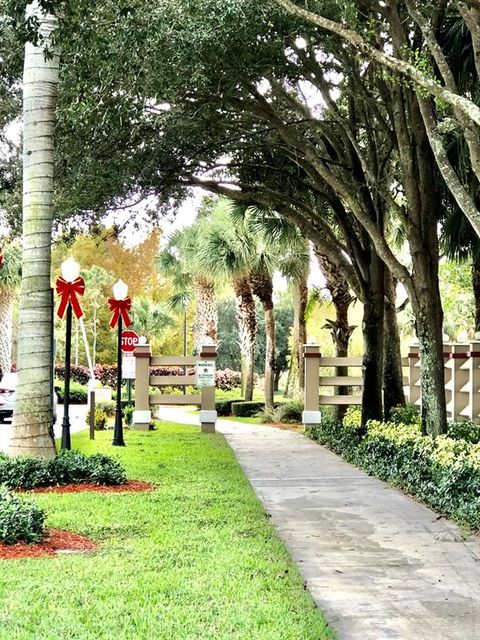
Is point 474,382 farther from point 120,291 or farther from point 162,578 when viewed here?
point 162,578

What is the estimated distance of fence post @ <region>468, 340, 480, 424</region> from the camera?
16.2 meters

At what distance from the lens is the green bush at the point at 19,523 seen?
22.6 ft

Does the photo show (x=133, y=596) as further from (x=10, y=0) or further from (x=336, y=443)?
(x=336, y=443)

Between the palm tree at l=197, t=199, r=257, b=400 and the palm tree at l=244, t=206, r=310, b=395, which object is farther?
the palm tree at l=197, t=199, r=257, b=400

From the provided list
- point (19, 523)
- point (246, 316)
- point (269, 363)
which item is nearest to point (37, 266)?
point (19, 523)

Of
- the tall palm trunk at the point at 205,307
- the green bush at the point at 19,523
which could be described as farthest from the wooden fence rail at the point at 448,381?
the tall palm trunk at the point at 205,307

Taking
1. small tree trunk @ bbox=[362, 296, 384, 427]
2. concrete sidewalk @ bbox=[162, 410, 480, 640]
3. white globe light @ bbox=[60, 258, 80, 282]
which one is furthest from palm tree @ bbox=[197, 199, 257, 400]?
concrete sidewalk @ bbox=[162, 410, 480, 640]

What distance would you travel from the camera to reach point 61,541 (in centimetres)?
729

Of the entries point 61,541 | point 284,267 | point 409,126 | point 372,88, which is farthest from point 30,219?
point 284,267

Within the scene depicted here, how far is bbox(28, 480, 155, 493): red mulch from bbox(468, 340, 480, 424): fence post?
774 centimetres

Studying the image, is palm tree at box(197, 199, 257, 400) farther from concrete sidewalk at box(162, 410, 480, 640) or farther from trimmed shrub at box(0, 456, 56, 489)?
trimmed shrub at box(0, 456, 56, 489)

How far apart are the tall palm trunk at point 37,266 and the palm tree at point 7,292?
2428cm

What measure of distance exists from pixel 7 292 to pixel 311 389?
24388 millimetres

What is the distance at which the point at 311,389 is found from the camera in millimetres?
19344
